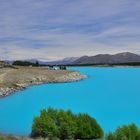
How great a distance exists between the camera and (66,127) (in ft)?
57.1

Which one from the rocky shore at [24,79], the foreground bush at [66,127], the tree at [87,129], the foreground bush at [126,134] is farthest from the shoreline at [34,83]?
the foreground bush at [126,134]

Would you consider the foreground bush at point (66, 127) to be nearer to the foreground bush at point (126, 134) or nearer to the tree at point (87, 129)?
the tree at point (87, 129)

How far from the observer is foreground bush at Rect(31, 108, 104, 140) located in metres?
17.5

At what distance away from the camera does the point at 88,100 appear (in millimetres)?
37000

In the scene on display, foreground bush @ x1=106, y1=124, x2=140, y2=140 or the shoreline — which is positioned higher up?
foreground bush @ x1=106, y1=124, x2=140, y2=140

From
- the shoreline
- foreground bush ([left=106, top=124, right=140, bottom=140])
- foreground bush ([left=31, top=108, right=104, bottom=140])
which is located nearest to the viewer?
foreground bush ([left=106, top=124, right=140, bottom=140])

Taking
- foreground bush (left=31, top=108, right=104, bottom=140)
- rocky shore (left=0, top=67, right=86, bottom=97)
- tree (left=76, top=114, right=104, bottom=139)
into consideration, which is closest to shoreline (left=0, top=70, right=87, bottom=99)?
rocky shore (left=0, top=67, right=86, bottom=97)

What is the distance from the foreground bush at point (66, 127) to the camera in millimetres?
17531

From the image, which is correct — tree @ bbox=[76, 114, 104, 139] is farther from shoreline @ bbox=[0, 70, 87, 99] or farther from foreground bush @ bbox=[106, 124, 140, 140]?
shoreline @ bbox=[0, 70, 87, 99]

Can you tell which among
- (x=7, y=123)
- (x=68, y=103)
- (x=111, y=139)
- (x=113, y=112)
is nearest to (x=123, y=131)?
(x=111, y=139)

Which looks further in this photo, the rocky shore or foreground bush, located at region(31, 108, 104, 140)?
the rocky shore

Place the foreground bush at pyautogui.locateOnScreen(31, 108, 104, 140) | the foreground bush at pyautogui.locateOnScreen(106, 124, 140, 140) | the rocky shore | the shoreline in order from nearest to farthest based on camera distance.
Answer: the foreground bush at pyautogui.locateOnScreen(106, 124, 140, 140) → the foreground bush at pyautogui.locateOnScreen(31, 108, 104, 140) → the shoreline → the rocky shore

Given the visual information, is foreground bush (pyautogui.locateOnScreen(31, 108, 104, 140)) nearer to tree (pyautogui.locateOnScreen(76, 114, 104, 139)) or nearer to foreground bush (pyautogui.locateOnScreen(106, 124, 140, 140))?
tree (pyautogui.locateOnScreen(76, 114, 104, 139))

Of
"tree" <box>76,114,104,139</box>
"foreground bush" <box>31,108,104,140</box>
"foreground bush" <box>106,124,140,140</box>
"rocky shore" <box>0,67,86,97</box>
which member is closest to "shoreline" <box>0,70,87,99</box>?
"rocky shore" <box>0,67,86,97</box>
